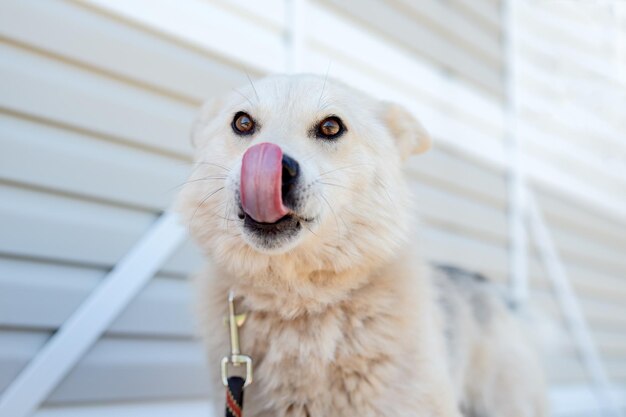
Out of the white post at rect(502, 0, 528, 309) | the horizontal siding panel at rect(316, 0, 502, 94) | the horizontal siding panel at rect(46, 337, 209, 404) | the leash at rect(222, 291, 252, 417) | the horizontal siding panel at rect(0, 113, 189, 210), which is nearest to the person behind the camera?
the leash at rect(222, 291, 252, 417)

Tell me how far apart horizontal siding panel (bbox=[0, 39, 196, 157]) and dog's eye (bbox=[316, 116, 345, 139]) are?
3.57 ft

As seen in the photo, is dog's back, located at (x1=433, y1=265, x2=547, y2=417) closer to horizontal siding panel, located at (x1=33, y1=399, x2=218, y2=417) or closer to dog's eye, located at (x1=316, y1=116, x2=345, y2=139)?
dog's eye, located at (x1=316, y1=116, x2=345, y2=139)

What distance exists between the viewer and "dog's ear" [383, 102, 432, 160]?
2455 mm

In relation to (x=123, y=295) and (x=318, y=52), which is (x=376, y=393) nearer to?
(x=123, y=295)

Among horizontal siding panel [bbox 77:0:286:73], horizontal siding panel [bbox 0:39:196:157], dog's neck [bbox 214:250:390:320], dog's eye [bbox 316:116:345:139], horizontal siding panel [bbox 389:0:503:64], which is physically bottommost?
dog's neck [bbox 214:250:390:320]

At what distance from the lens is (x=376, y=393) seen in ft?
6.38

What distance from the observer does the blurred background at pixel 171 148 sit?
8.20 feet

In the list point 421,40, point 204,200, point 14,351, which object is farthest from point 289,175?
point 421,40

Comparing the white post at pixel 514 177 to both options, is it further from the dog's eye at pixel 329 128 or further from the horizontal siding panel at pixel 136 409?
the dog's eye at pixel 329 128

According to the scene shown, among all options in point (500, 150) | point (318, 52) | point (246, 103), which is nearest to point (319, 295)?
point (246, 103)

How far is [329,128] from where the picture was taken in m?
2.14

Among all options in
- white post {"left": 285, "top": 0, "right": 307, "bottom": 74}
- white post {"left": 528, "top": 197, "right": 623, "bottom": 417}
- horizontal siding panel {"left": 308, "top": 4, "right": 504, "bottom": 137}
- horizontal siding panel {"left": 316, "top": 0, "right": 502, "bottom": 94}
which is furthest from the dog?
white post {"left": 528, "top": 197, "right": 623, "bottom": 417}

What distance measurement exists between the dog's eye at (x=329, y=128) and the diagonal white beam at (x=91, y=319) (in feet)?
3.70

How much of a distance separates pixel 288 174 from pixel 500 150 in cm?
403
